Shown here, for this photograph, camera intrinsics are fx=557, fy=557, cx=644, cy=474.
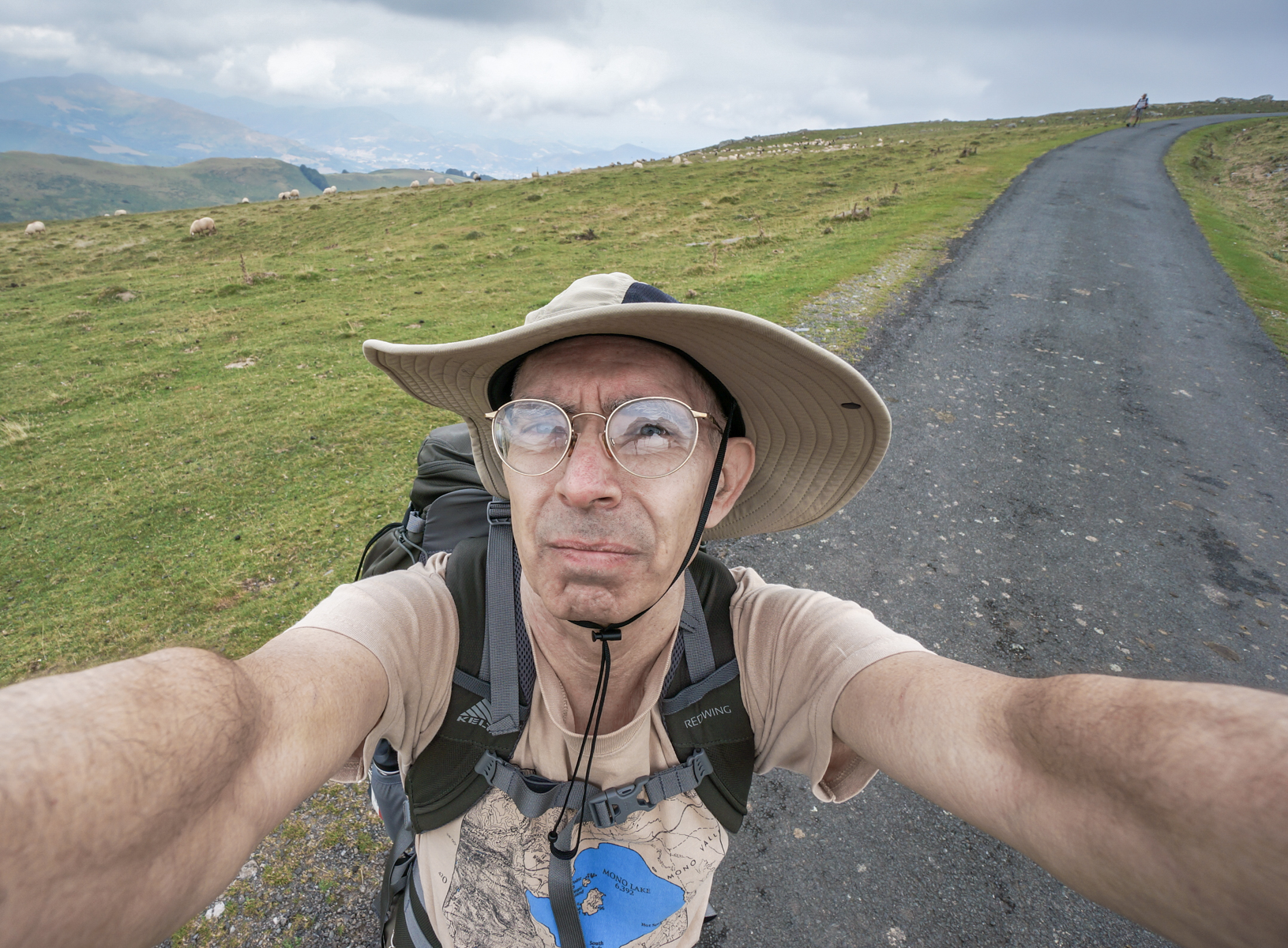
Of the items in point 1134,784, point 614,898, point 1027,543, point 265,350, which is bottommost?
point 1027,543

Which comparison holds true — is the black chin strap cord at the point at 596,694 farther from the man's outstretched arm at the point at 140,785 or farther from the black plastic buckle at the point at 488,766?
the man's outstretched arm at the point at 140,785

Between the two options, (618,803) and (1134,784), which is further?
(618,803)

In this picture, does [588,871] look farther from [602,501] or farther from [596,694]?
[602,501]

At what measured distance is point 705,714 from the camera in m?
1.58

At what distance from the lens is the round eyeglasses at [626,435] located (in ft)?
5.19

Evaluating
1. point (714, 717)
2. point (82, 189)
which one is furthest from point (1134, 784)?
point (82, 189)

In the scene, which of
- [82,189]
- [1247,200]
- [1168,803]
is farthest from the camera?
[82,189]

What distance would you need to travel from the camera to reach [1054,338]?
889 cm

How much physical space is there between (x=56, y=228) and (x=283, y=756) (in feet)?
152

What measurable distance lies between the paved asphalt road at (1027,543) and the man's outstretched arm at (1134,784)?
1.70 m

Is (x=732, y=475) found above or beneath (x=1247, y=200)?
beneath

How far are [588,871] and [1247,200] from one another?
115ft

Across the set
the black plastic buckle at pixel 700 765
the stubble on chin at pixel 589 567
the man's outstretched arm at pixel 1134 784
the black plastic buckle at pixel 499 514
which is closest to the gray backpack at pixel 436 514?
the black plastic buckle at pixel 499 514

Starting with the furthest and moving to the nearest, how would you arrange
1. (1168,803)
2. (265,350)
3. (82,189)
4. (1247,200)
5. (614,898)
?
1. (82,189)
2. (1247,200)
3. (265,350)
4. (614,898)
5. (1168,803)
